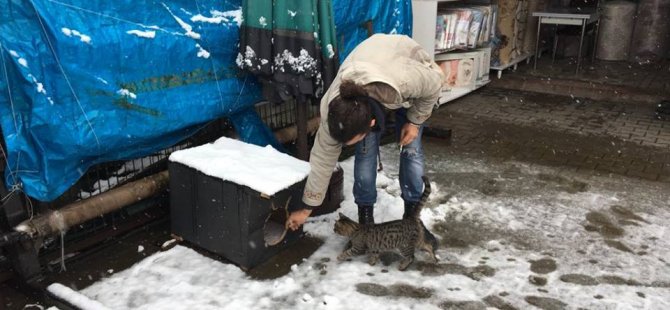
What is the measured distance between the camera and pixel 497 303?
3.13 metres

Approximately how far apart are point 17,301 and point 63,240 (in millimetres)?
490

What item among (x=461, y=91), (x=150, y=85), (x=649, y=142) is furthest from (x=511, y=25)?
(x=150, y=85)

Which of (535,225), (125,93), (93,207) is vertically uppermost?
(125,93)

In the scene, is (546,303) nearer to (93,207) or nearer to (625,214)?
(625,214)

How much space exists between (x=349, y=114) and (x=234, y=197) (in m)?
1.15

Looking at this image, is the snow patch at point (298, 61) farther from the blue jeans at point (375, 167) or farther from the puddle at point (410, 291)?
the puddle at point (410, 291)

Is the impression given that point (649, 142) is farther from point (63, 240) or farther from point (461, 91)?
point (63, 240)

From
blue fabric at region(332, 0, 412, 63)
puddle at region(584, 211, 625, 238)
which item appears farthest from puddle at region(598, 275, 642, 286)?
blue fabric at region(332, 0, 412, 63)

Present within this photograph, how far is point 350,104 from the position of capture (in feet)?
8.57

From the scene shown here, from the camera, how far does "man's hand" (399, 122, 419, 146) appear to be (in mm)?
3385

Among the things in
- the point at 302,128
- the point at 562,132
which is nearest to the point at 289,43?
the point at 302,128

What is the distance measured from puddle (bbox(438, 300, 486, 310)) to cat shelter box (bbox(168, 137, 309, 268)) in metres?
1.15

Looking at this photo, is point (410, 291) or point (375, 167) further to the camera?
point (375, 167)

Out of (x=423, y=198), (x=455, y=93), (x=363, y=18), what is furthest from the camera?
(x=455, y=93)
